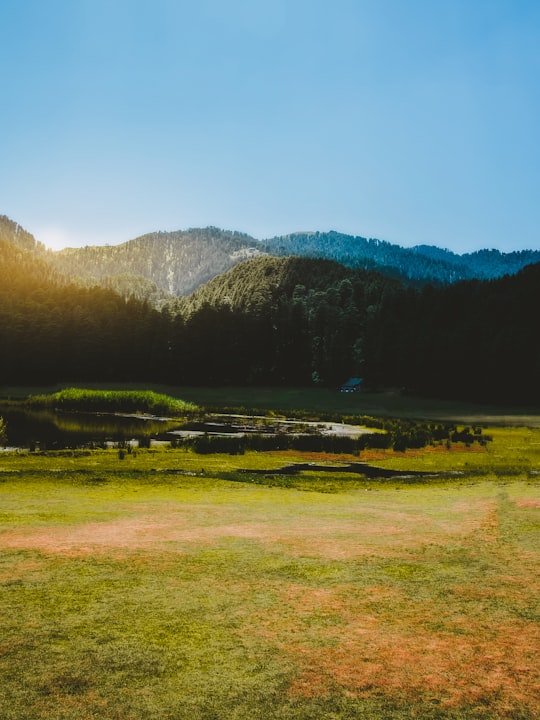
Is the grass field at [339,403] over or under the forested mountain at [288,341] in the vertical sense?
under

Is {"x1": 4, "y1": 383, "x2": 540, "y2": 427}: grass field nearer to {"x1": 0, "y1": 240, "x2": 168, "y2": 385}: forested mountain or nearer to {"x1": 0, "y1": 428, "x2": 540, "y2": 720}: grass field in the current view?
{"x1": 0, "y1": 240, "x2": 168, "y2": 385}: forested mountain

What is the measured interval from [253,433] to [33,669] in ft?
137

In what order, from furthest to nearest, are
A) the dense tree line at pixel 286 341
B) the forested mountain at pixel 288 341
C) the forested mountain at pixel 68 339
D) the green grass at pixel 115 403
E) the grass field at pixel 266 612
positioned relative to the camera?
1. the forested mountain at pixel 68 339
2. the dense tree line at pixel 286 341
3. the forested mountain at pixel 288 341
4. the green grass at pixel 115 403
5. the grass field at pixel 266 612

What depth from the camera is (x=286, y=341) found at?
142 m

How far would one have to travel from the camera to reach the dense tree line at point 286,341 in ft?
332

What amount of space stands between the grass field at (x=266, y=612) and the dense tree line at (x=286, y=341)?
87201 millimetres

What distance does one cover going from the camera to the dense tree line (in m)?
101

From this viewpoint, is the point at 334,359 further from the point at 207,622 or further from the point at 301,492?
the point at 207,622

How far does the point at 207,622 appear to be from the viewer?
26.2ft

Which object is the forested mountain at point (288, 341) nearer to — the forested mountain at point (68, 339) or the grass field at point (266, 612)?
the forested mountain at point (68, 339)

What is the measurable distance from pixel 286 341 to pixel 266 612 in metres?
133

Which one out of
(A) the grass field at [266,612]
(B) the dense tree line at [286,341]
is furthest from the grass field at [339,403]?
(A) the grass field at [266,612]

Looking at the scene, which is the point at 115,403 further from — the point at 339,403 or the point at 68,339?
the point at 68,339

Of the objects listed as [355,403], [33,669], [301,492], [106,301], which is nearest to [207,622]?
[33,669]
